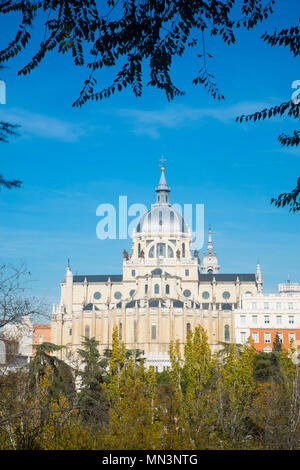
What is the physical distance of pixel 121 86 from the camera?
8.91 m

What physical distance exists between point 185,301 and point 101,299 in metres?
17.3

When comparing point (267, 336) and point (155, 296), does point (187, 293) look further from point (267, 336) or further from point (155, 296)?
point (267, 336)

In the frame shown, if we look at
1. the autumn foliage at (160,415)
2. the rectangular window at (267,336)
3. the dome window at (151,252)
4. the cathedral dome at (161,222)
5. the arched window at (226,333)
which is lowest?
the autumn foliage at (160,415)

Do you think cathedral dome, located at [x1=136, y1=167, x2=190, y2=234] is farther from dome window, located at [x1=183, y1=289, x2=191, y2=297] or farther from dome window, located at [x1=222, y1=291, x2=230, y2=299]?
dome window, located at [x1=222, y1=291, x2=230, y2=299]

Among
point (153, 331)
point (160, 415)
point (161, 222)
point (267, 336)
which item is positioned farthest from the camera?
point (161, 222)

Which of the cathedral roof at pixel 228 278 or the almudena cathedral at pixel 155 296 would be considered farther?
the cathedral roof at pixel 228 278

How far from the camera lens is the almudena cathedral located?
301 feet

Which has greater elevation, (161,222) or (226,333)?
(161,222)

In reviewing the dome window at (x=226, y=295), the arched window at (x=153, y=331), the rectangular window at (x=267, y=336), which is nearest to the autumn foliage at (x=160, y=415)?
the rectangular window at (x=267, y=336)

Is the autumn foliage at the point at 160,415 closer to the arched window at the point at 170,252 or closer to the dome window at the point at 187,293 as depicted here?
the dome window at the point at 187,293

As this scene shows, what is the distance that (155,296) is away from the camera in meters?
97.7

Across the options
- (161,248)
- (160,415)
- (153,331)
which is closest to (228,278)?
(161,248)

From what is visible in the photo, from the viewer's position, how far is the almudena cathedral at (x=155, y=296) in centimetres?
9181
